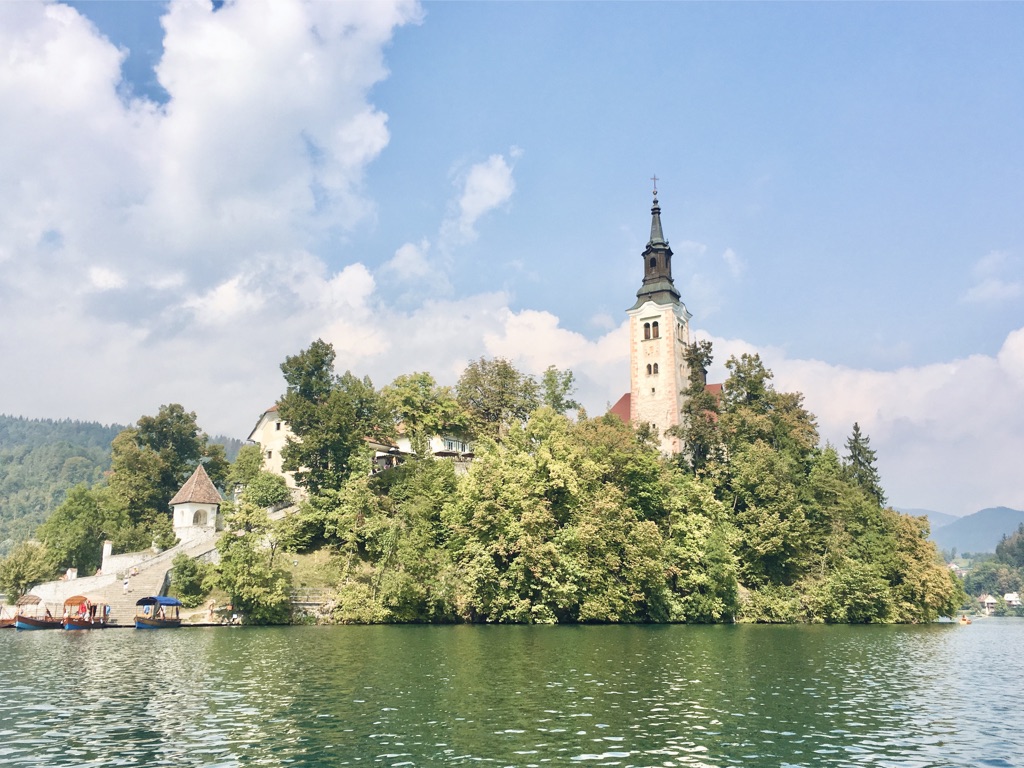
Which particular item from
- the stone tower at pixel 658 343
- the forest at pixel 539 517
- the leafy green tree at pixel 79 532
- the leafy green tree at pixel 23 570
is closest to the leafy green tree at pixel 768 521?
the forest at pixel 539 517

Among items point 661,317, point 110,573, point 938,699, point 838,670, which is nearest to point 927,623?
point 661,317

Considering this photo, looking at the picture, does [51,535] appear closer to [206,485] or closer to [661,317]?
[206,485]

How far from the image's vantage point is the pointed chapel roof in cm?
7056

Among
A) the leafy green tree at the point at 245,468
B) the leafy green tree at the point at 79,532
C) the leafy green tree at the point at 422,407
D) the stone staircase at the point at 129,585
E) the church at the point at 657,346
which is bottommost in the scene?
the stone staircase at the point at 129,585

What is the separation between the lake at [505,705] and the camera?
16359 millimetres

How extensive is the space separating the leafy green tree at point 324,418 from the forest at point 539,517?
188mm

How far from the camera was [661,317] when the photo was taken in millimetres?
92750

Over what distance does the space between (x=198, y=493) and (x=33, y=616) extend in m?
16.4

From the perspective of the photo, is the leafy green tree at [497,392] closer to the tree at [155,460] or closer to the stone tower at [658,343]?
the stone tower at [658,343]

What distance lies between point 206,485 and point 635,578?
133 ft

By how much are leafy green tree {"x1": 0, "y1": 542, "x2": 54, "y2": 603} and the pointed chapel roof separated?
13310 mm

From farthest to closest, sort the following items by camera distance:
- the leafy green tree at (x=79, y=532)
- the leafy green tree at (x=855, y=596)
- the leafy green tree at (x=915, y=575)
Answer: the leafy green tree at (x=79, y=532), the leafy green tree at (x=915, y=575), the leafy green tree at (x=855, y=596)

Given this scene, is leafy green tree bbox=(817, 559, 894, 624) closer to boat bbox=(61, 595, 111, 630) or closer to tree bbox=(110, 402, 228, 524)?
boat bbox=(61, 595, 111, 630)

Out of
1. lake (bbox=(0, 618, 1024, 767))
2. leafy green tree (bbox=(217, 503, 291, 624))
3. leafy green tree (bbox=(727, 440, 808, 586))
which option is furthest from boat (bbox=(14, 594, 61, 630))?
leafy green tree (bbox=(727, 440, 808, 586))
